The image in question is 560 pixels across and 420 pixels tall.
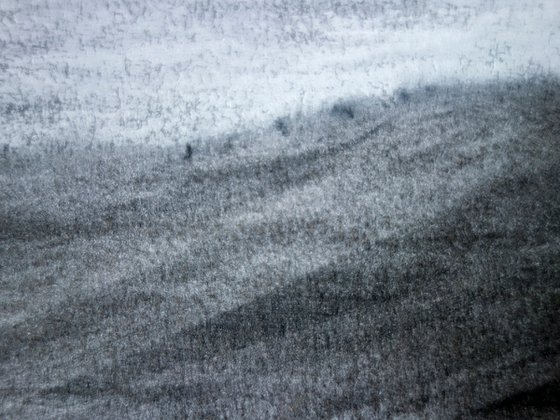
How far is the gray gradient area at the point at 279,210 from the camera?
70 centimetres

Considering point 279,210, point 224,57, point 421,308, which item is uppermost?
point 224,57

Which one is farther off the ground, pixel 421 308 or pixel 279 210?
pixel 279 210

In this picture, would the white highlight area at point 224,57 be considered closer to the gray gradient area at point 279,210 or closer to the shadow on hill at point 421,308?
the gray gradient area at point 279,210

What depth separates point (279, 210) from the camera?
0.73m

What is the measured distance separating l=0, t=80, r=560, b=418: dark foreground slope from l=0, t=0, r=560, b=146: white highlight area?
0.03 metres

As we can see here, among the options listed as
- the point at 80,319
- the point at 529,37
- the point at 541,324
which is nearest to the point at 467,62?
the point at 529,37

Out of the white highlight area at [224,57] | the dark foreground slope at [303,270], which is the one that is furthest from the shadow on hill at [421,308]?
the white highlight area at [224,57]

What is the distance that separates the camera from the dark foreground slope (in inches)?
27.4

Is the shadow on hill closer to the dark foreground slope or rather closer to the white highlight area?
the dark foreground slope

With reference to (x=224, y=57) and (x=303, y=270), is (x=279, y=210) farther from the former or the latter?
(x=224, y=57)

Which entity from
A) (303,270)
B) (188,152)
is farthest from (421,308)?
(188,152)

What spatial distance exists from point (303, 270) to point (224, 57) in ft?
0.98

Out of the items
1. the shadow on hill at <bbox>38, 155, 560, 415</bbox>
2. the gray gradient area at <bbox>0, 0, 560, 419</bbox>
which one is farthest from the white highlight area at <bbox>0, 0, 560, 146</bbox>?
the shadow on hill at <bbox>38, 155, 560, 415</bbox>

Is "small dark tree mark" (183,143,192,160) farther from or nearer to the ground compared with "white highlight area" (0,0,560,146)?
nearer to the ground
